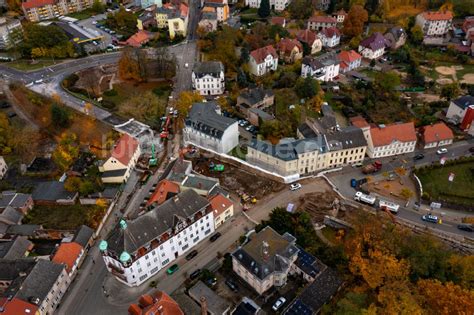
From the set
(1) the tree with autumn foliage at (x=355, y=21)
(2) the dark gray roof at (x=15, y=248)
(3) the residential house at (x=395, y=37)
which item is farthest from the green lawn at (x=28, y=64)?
(3) the residential house at (x=395, y=37)

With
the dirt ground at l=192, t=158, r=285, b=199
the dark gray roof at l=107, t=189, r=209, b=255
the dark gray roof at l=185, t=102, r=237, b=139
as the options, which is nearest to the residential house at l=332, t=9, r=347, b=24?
the dark gray roof at l=185, t=102, r=237, b=139

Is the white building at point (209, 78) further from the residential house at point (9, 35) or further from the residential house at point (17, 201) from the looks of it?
the residential house at point (9, 35)

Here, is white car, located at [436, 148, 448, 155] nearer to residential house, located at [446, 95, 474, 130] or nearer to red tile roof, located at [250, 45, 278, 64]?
residential house, located at [446, 95, 474, 130]

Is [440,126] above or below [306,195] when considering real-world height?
above

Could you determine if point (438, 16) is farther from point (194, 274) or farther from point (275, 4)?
point (194, 274)

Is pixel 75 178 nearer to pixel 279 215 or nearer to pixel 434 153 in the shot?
pixel 279 215

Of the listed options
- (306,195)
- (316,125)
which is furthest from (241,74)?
(306,195)
